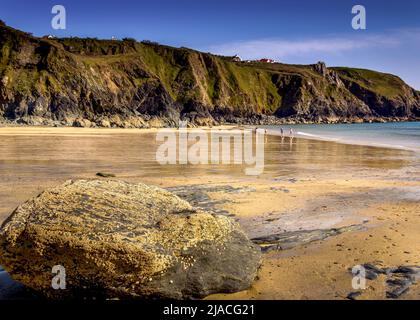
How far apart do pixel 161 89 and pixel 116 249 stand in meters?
104

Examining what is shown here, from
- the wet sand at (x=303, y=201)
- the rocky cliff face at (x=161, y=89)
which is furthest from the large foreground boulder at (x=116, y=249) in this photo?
the rocky cliff face at (x=161, y=89)

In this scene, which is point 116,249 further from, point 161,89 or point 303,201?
point 161,89

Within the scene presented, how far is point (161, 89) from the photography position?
10625 cm

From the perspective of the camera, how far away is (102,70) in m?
97.9

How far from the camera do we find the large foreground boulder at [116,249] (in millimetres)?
4758

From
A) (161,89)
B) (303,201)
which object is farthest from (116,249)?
(161,89)

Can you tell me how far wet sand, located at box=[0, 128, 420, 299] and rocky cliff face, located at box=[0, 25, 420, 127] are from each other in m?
51.5

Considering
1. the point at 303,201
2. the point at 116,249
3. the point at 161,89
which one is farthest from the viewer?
the point at 161,89

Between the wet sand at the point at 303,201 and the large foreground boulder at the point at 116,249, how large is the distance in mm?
684

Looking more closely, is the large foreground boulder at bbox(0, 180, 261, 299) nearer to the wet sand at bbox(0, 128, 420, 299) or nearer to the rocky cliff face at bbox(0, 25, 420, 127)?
the wet sand at bbox(0, 128, 420, 299)

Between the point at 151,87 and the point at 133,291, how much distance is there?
343 ft

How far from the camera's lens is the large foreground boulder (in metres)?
4.76

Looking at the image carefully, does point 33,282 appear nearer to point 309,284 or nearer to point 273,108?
point 309,284

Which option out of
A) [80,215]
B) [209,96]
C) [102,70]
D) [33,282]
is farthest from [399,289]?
[209,96]
